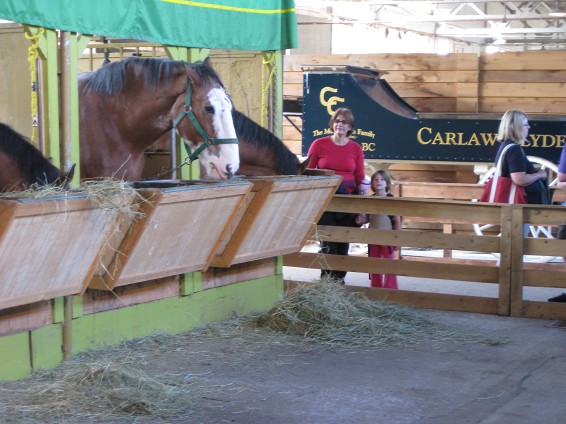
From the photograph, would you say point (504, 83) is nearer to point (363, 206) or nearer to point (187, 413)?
point (363, 206)

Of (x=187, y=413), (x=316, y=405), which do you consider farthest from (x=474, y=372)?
(x=187, y=413)

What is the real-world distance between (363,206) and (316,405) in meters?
3.27

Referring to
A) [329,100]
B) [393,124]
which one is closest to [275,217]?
[393,124]

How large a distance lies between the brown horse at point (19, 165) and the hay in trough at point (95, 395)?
1.08 m

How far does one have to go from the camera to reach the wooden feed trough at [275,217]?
6629mm

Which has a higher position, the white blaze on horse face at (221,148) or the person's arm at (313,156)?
the white blaze on horse face at (221,148)

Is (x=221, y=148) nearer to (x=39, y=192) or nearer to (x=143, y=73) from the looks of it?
(x=143, y=73)

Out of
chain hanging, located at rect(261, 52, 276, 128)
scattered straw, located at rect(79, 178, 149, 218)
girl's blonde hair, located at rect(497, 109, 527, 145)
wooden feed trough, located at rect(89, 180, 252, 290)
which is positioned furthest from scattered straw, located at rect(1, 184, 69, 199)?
girl's blonde hair, located at rect(497, 109, 527, 145)

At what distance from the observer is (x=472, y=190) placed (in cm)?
1144

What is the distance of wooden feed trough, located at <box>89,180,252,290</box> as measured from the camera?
557 centimetres

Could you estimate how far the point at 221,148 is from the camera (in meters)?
6.27

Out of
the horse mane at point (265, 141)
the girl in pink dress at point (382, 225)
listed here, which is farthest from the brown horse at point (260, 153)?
the girl in pink dress at point (382, 225)

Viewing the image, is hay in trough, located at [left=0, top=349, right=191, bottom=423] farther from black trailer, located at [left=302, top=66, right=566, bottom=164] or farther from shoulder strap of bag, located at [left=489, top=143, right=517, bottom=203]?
black trailer, located at [left=302, top=66, right=566, bottom=164]

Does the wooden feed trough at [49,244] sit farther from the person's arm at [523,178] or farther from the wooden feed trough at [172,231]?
the person's arm at [523,178]
